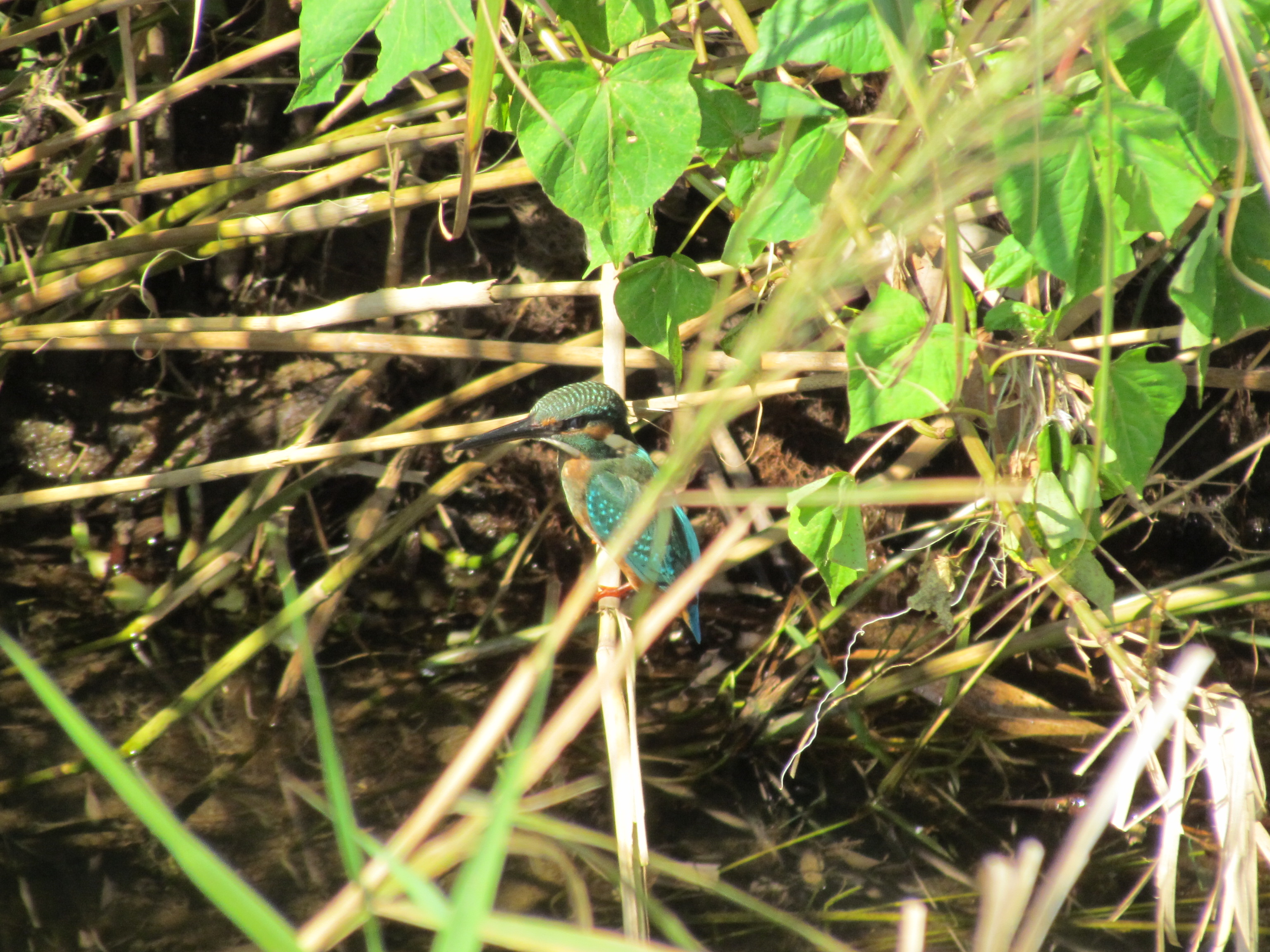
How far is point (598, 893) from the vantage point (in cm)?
232

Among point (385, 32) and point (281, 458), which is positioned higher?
point (385, 32)

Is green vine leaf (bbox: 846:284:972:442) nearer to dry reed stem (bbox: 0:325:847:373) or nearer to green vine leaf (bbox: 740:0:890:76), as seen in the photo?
green vine leaf (bbox: 740:0:890:76)

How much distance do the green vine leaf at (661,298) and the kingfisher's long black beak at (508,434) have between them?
79 centimetres

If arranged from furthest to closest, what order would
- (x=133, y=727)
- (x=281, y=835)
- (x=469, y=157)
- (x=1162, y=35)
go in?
(x=133, y=727), (x=281, y=835), (x=469, y=157), (x=1162, y=35)

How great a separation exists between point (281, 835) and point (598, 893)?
2.64 feet

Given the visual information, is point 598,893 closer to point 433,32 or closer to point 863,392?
point 863,392

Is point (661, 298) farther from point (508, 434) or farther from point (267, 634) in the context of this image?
point (267, 634)

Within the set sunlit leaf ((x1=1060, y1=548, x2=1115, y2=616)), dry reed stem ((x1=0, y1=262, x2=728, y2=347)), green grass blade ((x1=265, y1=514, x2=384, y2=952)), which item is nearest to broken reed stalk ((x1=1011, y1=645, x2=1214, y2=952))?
green grass blade ((x1=265, y1=514, x2=384, y2=952))

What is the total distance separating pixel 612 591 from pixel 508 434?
1.59ft

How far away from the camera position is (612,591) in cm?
244

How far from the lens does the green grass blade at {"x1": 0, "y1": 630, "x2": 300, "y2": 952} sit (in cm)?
52

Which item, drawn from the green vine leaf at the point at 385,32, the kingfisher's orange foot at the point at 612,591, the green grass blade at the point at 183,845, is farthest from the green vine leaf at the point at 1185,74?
the kingfisher's orange foot at the point at 612,591

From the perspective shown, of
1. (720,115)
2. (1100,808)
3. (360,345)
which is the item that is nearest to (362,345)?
(360,345)

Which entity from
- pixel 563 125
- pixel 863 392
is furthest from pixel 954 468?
pixel 563 125
